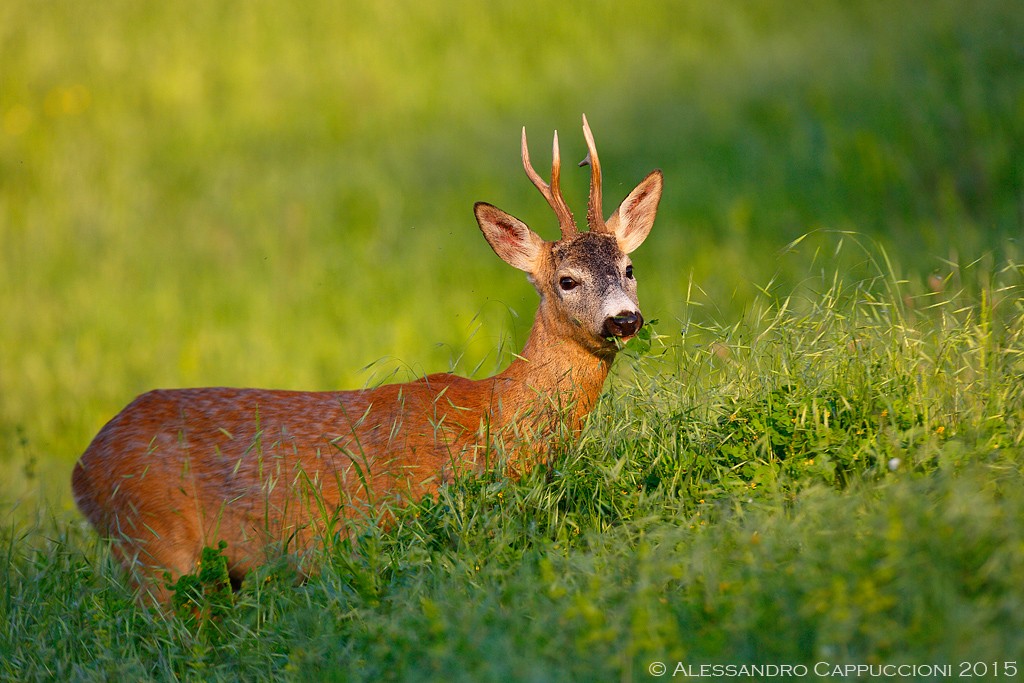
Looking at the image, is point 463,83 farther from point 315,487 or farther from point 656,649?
point 656,649

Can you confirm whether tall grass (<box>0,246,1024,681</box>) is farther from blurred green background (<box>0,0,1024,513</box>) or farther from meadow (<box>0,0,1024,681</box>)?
blurred green background (<box>0,0,1024,513</box>)

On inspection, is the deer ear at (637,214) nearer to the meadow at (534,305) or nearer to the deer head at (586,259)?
the deer head at (586,259)

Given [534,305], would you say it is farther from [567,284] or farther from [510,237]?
[567,284]

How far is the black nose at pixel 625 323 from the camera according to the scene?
5129 millimetres

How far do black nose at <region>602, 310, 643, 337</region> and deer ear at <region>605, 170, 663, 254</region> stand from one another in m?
0.94

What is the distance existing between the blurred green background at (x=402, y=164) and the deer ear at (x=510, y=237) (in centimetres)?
195

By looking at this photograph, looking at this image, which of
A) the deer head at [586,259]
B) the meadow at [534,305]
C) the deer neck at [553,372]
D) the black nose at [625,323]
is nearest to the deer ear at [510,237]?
the deer head at [586,259]

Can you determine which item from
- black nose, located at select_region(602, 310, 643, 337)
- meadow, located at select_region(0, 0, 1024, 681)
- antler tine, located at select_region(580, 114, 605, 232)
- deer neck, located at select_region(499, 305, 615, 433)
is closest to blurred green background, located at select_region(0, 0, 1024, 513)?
meadow, located at select_region(0, 0, 1024, 681)

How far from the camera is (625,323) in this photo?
5.13 metres

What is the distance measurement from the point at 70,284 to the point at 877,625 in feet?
31.7

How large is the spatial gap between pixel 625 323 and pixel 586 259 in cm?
51

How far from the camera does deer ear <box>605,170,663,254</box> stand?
19.9 feet

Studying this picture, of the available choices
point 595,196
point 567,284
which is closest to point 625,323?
point 567,284

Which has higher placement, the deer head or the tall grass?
the deer head
